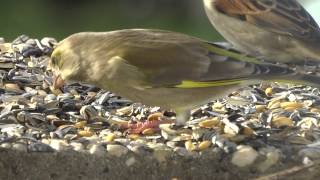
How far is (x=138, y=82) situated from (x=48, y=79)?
0.85 m

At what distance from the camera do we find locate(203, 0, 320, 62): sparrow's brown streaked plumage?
766cm

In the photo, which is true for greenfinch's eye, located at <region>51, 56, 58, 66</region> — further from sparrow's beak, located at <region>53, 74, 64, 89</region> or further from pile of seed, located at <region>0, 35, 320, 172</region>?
pile of seed, located at <region>0, 35, 320, 172</region>

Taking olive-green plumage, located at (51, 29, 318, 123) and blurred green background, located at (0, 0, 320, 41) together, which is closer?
olive-green plumage, located at (51, 29, 318, 123)

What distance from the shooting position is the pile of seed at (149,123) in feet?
18.4

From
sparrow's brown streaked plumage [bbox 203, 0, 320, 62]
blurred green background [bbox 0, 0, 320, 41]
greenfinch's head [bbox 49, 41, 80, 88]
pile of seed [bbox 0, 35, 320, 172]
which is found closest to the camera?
pile of seed [bbox 0, 35, 320, 172]

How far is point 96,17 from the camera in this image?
15.0 meters

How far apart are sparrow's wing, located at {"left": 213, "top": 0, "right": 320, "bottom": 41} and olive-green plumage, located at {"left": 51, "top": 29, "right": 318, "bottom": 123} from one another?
147 centimetres

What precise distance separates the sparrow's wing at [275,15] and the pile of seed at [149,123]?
71 centimetres

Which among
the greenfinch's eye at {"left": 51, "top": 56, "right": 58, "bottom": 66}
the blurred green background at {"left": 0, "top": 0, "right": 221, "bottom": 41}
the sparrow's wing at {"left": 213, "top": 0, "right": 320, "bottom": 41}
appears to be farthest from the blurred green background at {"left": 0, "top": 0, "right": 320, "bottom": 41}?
the greenfinch's eye at {"left": 51, "top": 56, "right": 58, "bottom": 66}

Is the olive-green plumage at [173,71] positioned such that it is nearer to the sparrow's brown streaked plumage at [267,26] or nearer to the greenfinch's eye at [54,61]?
the greenfinch's eye at [54,61]

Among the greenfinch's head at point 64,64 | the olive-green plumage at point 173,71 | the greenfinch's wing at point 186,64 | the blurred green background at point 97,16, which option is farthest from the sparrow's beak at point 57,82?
the blurred green background at point 97,16

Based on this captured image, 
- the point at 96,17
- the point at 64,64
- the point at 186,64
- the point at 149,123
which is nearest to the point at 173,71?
the point at 186,64

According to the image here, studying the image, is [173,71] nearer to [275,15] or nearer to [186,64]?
[186,64]

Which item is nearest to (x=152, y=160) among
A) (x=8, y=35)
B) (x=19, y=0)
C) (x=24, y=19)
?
(x=8, y=35)
